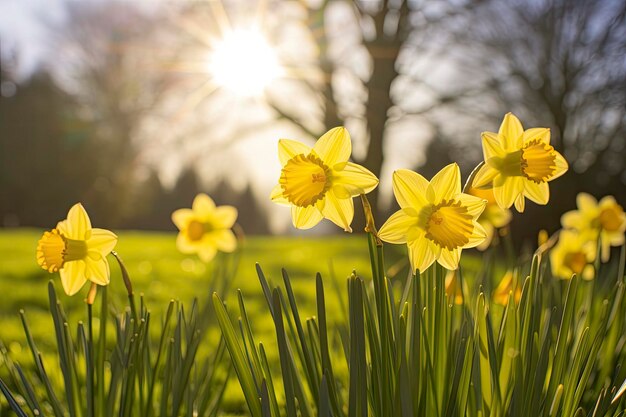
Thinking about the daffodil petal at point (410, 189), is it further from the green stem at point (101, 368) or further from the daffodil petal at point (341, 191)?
the green stem at point (101, 368)

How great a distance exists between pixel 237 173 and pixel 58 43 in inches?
292

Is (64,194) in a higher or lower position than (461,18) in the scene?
lower

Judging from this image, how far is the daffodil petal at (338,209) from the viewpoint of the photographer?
964 mm

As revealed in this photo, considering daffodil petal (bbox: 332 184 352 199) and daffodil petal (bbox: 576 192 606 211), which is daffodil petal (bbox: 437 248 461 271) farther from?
daffodil petal (bbox: 576 192 606 211)

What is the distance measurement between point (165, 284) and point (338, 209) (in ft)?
13.4

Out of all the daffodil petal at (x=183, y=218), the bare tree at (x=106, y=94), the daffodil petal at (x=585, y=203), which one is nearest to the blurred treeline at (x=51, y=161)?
the bare tree at (x=106, y=94)

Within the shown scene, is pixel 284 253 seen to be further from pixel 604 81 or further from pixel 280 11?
pixel 604 81

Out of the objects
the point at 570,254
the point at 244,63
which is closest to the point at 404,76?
the point at 244,63

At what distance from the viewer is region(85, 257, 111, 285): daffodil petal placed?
1122 millimetres

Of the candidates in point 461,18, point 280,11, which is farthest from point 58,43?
point 461,18

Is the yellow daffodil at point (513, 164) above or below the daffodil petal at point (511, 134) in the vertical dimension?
below

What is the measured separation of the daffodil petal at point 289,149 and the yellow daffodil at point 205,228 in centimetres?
79

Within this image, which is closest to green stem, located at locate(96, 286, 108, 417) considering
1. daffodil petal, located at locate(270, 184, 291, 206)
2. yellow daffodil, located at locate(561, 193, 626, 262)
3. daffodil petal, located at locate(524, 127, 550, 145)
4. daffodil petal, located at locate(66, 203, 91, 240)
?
daffodil petal, located at locate(66, 203, 91, 240)

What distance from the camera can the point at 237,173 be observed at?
855 inches
